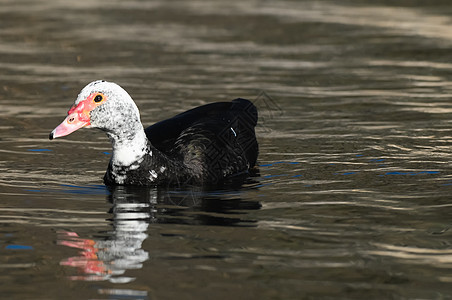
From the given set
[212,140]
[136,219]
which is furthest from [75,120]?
[212,140]

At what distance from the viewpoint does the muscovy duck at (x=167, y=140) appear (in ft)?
29.9

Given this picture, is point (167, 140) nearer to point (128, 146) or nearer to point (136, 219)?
point (128, 146)

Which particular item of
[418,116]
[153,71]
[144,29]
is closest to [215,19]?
[144,29]

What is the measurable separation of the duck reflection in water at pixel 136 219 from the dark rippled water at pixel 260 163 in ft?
0.08

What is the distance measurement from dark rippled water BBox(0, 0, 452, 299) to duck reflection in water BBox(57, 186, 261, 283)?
0.08 ft

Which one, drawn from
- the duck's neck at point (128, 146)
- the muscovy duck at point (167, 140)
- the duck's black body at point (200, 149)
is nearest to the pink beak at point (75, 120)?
the muscovy duck at point (167, 140)

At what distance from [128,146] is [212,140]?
113 centimetres

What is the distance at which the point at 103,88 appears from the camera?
912cm

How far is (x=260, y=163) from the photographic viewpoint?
10.8 metres

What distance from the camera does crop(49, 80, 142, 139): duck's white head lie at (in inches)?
356

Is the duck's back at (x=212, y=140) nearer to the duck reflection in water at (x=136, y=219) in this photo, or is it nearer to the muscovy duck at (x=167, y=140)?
the muscovy duck at (x=167, y=140)

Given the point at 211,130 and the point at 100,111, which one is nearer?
the point at 100,111

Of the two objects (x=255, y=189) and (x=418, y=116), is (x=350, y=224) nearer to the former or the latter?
(x=255, y=189)

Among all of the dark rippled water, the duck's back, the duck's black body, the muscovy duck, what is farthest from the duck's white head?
the duck's back
